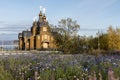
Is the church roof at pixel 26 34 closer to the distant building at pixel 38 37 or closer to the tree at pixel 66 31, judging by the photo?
the distant building at pixel 38 37

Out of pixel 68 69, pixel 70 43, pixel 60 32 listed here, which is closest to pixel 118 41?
pixel 60 32

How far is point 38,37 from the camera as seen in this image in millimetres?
97188

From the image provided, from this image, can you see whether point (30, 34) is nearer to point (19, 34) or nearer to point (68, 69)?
point (19, 34)

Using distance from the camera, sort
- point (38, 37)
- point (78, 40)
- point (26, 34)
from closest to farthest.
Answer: point (78, 40) → point (38, 37) → point (26, 34)

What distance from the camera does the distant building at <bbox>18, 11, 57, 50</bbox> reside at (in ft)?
314

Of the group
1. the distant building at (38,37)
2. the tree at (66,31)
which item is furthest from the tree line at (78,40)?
the distant building at (38,37)

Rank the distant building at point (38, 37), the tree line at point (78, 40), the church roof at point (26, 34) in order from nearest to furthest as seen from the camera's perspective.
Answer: the tree line at point (78, 40) < the distant building at point (38, 37) < the church roof at point (26, 34)

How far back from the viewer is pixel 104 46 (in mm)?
72438

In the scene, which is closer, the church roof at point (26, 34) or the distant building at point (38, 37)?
the distant building at point (38, 37)

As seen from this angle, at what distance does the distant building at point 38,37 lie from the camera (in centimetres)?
9575

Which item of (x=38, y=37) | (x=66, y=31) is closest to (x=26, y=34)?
(x=38, y=37)

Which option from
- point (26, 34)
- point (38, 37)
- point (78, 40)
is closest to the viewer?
point (78, 40)

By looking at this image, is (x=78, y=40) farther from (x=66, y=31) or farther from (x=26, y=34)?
(x=26, y=34)

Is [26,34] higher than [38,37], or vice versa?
[26,34]
